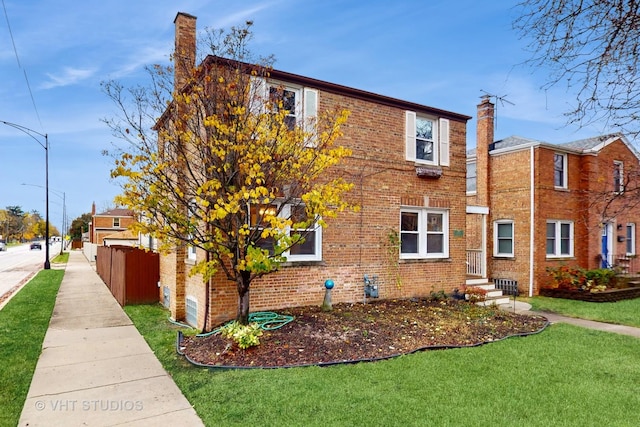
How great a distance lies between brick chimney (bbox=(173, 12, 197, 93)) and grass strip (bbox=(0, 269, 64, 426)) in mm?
5178

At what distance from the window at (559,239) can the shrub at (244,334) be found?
1342 centimetres

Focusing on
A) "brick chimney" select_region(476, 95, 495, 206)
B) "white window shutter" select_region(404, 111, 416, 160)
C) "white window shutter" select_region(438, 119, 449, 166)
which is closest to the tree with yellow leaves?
"white window shutter" select_region(404, 111, 416, 160)

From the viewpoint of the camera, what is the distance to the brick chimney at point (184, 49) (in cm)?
749

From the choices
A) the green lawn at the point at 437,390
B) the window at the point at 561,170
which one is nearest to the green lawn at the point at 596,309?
the green lawn at the point at 437,390

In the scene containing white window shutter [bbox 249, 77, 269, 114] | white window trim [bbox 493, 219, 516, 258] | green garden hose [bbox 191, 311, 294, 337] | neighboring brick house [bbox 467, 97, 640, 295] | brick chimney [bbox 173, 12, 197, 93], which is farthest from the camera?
white window trim [bbox 493, 219, 516, 258]

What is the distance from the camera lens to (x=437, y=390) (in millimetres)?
5078

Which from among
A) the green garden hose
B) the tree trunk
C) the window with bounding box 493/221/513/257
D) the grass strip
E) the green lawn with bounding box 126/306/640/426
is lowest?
the grass strip

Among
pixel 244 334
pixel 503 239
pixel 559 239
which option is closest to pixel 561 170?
pixel 559 239

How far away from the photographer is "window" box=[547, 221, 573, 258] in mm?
16047

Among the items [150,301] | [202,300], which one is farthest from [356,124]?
[150,301]

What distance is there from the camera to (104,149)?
23.9 ft

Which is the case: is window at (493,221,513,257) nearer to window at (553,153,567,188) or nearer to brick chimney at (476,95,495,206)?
brick chimney at (476,95,495,206)

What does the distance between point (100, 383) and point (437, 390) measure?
14.7 ft

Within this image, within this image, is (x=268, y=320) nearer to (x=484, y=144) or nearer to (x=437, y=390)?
(x=437, y=390)
